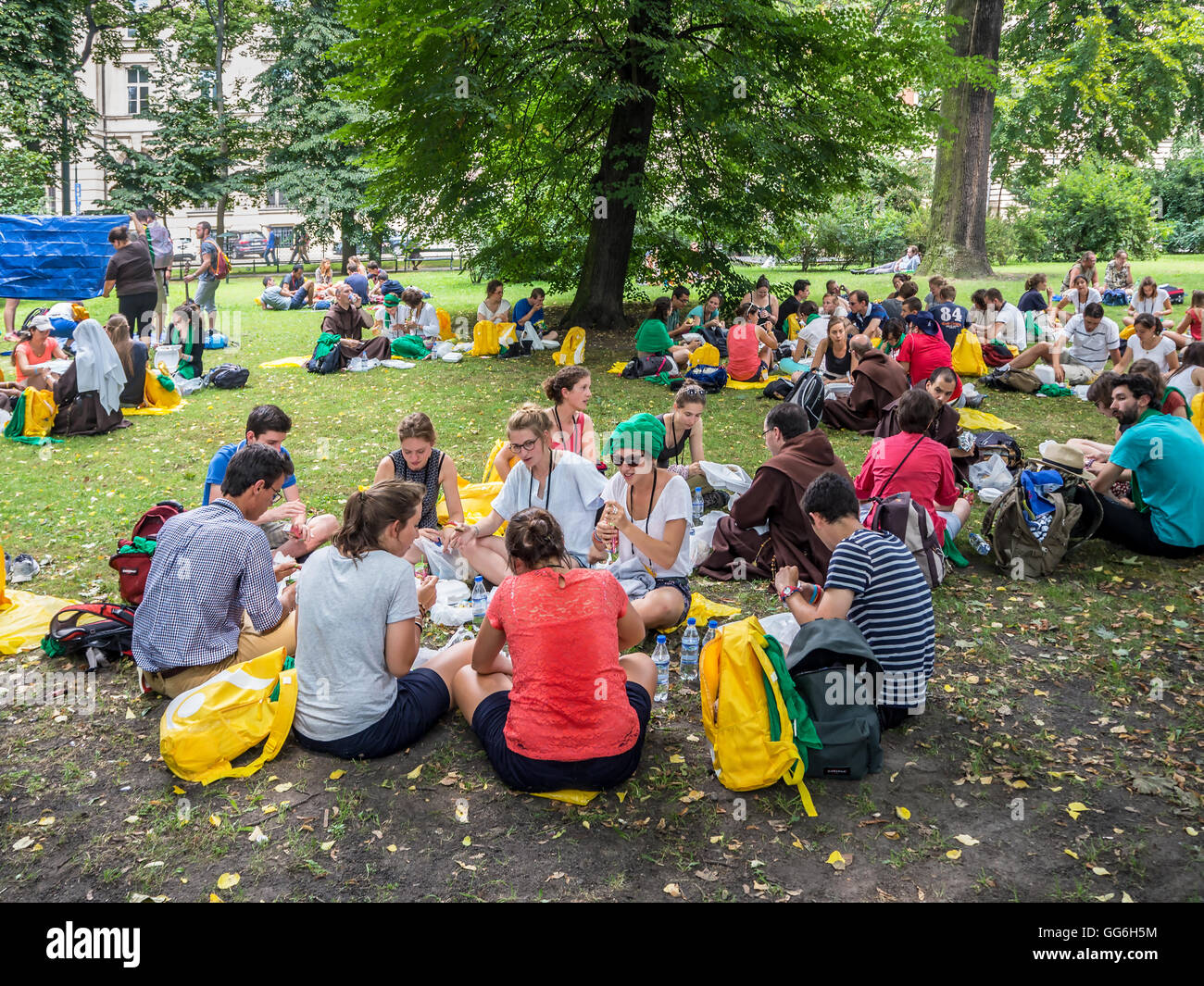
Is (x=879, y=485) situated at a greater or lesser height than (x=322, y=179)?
lesser

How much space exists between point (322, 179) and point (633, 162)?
18405mm

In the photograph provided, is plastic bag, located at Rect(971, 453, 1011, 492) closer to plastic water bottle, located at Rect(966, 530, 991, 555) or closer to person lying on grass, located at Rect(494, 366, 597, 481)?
plastic water bottle, located at Rect(966, 530, 991, 555)

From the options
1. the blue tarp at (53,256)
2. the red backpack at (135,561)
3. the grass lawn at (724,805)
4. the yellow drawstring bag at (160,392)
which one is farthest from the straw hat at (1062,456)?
the blue tarp at (53,256)

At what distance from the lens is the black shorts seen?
4.04 meters

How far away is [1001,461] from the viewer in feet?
28.9

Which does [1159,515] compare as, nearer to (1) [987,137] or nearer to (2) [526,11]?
(2) [526,11]

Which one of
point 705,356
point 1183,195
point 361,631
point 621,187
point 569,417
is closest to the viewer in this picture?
point 361,631

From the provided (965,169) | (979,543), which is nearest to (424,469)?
(979,543)

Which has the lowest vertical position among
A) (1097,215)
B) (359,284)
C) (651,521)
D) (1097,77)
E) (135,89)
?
(651,521)

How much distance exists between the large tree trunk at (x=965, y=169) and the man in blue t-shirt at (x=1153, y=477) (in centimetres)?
1469

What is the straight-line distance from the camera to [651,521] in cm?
552

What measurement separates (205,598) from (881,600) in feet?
10.6

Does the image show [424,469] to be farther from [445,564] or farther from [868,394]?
[868,394]
